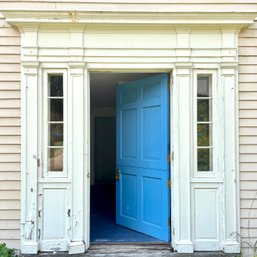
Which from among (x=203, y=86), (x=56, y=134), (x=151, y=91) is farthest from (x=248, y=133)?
(x=56, y=134)

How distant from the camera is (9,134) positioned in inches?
128

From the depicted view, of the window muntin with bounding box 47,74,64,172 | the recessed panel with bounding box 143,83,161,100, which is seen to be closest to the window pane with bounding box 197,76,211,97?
the recessed panel with bounding box 143,83,161,100

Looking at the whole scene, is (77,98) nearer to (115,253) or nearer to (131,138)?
(131,138)

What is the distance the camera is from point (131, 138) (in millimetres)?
3967

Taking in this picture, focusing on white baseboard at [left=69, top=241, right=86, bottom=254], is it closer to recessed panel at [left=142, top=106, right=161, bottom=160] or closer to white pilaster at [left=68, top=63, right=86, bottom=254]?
white pilaster at [left=68, top=63, right=86, bottom=254]

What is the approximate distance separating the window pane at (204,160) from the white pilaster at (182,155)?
5.3 inches

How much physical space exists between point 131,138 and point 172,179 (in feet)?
2.96

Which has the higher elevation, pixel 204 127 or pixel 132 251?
pixel 204 127

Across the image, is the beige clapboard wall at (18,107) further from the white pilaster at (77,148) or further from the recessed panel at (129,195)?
the recessed panel at (129,195)

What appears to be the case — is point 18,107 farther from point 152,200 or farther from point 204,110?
point 204,110

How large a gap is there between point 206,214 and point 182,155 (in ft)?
2.29

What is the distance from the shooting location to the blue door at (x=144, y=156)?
348cm

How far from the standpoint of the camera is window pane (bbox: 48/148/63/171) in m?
3.27

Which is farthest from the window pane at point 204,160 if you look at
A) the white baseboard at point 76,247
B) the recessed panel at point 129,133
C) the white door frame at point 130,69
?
the white baseboard at point 76,247
